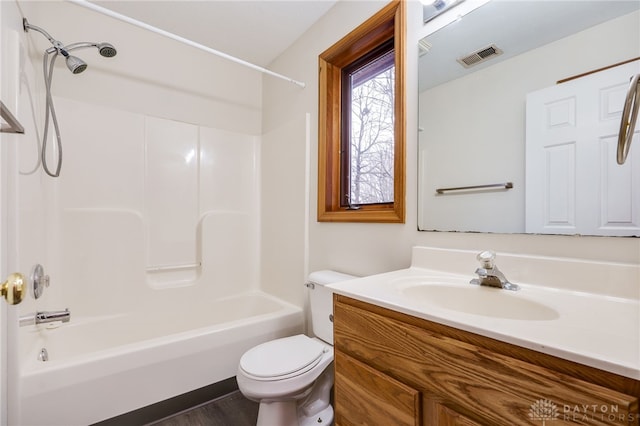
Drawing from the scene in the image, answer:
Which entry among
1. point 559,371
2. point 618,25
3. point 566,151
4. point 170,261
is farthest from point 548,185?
point 170,261

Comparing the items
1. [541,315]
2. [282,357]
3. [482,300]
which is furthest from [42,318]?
[541,315]

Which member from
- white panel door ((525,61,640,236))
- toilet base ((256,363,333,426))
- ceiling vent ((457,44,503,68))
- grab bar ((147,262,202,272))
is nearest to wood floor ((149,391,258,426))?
toilet base ((256,363,333,426))

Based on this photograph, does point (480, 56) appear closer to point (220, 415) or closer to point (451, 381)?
point (451, 381)

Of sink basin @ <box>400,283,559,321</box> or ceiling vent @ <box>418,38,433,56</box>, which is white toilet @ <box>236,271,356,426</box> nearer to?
sink basin @ <box>400,283,559,321</box>

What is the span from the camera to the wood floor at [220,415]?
1527 millimetres

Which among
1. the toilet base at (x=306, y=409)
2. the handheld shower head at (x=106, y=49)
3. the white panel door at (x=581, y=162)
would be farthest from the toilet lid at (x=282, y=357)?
the handheld shower head at (x=106, y=49)

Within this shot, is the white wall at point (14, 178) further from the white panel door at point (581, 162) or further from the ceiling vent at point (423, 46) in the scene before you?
the white panel door at point (581, 162)

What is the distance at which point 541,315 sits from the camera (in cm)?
81

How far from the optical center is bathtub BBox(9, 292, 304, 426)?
3.92 feet

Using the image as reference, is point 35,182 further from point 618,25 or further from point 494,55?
point 618,25

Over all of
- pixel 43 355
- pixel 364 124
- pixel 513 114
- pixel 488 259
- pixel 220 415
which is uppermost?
pixel 364 124

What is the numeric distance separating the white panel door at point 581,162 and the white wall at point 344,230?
0.20ft

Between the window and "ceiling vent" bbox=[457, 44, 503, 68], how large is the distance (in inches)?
10.7

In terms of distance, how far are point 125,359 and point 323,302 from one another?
98 centimetres
